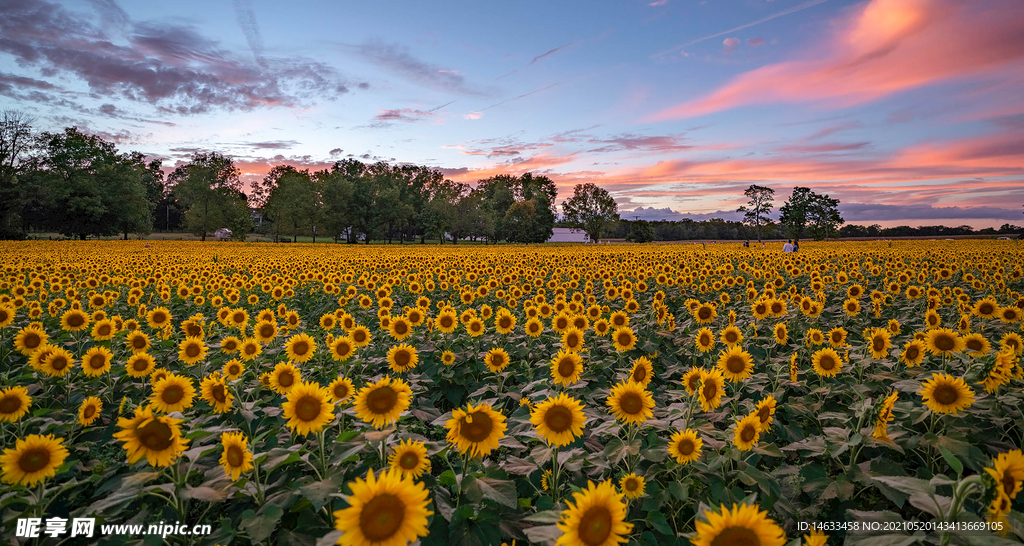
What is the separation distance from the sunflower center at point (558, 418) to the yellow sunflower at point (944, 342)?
14.8 ft

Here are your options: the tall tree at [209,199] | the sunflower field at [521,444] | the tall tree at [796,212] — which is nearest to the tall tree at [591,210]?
the tall tree at [796,212]

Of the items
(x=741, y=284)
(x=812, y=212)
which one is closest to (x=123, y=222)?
(x=741, y=284)

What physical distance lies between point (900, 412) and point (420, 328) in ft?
20.0

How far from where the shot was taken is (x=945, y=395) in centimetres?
321

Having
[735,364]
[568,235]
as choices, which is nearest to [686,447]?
[735,364]

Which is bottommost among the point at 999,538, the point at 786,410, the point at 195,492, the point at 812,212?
the point at 786,410

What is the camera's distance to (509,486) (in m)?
2.50

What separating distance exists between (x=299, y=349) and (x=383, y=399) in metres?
2.65

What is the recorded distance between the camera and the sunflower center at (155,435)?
254cm

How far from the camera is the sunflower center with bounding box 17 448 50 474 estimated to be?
102 inches

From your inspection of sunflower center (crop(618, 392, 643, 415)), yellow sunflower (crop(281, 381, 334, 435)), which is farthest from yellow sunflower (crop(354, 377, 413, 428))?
sunflower center (crop(618, 392, 643, 415))

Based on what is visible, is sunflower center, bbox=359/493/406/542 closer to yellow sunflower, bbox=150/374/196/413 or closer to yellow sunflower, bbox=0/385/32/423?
yellow sunflower, bbox=150/374/196/413

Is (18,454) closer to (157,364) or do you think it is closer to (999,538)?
(157,364)

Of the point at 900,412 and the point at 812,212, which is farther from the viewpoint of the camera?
the point at 812,212
